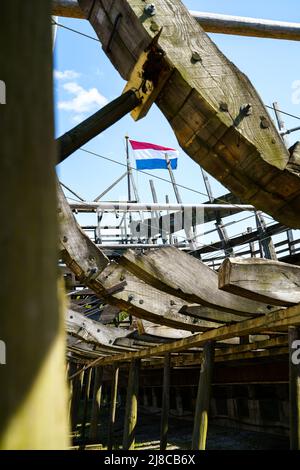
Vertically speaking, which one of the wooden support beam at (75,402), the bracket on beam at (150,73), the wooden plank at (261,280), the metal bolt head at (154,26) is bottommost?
the wooden support beam at (75,402)

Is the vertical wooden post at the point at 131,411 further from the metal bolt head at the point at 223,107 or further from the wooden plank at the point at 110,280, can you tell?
the metal bolt head at the point at 223,107

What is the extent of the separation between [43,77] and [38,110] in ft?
0.16

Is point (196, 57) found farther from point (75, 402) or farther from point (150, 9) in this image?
point (75, 402)

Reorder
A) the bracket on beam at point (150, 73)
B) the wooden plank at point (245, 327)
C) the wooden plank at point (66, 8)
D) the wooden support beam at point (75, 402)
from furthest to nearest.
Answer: the wooden support beam at point (75, 402)
the wooden plank at point (245, 327)
the wooden plank at point (66, 8)
the bracket on beam at point (150, 73)

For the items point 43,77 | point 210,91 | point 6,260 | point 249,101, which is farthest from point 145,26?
point 6,260

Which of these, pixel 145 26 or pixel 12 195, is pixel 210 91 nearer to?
pixel 145 26

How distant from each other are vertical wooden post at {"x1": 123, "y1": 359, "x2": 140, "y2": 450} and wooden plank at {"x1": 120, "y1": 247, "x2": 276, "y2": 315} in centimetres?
601

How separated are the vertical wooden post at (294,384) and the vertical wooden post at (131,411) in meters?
5.06

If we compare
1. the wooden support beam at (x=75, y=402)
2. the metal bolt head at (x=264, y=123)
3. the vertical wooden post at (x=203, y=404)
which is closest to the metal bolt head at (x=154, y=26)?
the metal bolt head at (x=264, y=123)

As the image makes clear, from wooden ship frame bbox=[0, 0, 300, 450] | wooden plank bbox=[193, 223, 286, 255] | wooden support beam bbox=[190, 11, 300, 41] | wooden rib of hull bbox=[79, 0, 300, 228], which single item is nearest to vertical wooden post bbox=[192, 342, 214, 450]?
wooden ship frame bbox=[0, 0, 300, 450]

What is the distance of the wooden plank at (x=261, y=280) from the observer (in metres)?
3.40

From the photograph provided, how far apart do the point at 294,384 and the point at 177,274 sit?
2066mm

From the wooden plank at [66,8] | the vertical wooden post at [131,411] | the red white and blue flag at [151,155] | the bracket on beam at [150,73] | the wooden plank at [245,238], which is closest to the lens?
the bracket on beam at [150,73]

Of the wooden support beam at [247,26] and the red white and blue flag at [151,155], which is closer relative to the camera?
the wooden support beam at [247,26]
